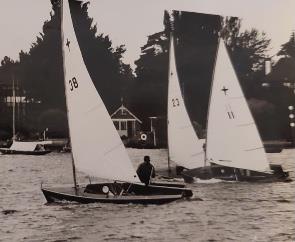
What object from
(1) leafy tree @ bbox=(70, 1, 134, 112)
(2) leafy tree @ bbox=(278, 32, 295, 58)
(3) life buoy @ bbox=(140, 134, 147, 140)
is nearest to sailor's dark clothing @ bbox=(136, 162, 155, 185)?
(3) life buoy @ bbox=(140, 134, 147, 140)

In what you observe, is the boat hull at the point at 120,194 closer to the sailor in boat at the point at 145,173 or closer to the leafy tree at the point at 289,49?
the sailor in boat at the point at 145,173

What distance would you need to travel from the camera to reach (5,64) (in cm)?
823

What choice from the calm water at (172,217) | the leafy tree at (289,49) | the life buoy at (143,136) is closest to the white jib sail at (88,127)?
the calm water at (172,217)

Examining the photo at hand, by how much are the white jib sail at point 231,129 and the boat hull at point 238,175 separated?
215 mm

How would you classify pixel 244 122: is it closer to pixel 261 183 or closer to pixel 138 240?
pixel 261 183

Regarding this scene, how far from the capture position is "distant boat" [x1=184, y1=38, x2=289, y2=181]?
10.9m

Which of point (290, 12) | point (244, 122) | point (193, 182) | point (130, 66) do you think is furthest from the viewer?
point (193, 182)

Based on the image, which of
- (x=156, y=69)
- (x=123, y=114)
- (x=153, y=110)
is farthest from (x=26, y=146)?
(x=123, y=114)

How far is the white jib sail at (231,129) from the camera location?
1080 cm

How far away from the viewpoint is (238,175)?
12.1 metres

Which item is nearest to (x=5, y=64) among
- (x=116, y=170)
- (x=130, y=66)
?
(x=130, y=66)

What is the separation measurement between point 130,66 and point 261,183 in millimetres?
4353

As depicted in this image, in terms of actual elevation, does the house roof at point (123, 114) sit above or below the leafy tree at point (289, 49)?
below

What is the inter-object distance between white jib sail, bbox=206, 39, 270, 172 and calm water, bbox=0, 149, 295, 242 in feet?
1.66
